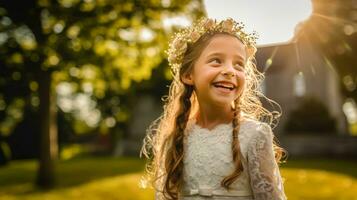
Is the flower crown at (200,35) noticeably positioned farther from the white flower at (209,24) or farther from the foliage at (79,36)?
the foliage at (79,36)

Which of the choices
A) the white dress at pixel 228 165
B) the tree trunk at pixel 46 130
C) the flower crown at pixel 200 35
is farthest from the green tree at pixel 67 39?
the white dress at pixel 228 165

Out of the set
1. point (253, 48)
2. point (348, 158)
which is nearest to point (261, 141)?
point (253, 48)

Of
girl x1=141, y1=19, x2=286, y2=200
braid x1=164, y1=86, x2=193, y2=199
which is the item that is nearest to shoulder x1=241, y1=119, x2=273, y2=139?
girl x1=141, y1=19, x2=286, y2=200

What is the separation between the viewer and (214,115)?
8.92 feet

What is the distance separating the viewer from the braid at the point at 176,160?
2.69 metres

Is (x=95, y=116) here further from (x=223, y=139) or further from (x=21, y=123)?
(x=223, y=139)

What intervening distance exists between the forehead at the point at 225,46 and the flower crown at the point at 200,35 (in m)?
0.08

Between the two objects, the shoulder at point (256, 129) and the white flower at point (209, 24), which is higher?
the white flower at point (209, 24)

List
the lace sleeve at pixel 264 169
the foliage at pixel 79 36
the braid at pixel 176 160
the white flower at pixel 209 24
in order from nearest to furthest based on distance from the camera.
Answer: the lace sleeve at pixel 264 169 < the braid at pixel 176 160 < the white flower at pixel 209 24 < the foliage at pixel 79 36

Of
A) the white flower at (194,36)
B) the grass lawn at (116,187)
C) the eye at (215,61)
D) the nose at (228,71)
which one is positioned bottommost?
the grass lawn at (116,187)

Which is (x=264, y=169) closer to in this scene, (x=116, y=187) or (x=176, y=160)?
(x=176, y=160)

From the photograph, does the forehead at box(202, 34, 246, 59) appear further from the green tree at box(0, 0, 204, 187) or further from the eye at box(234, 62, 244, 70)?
the green tree at box(0, 0, 204, 187)

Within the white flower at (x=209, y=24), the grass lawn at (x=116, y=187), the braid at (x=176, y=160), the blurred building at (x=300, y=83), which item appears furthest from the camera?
the blurred building at (x=300, y=83)

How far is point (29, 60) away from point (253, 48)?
14.0m
